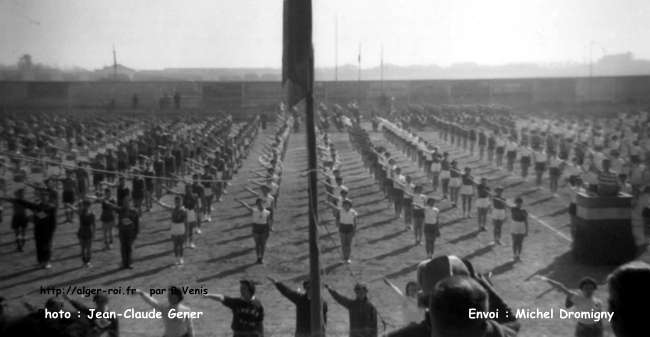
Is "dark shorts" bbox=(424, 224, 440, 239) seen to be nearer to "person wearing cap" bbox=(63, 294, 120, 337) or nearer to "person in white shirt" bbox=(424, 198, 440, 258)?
"person in white shirt" bbox=(424, 198, 440, 258)

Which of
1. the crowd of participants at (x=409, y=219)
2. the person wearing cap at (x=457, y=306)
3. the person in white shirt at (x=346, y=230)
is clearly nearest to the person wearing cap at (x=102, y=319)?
the crowd of participants at (x=409, y=219)

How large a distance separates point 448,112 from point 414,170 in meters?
17.3

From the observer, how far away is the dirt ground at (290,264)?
9.28 meters

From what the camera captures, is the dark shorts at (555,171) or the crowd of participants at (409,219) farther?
the dark shorts at (555,171)

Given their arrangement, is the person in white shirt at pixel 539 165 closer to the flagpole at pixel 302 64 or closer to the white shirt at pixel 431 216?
the white shirt at pixel 431 216

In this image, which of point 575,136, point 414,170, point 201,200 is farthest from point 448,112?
point 201,200

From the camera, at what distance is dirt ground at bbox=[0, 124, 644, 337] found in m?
9.28

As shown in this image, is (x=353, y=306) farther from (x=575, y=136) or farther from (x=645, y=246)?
(x=575, y=136)

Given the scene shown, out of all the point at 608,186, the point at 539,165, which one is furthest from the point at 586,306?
the point at 539,165

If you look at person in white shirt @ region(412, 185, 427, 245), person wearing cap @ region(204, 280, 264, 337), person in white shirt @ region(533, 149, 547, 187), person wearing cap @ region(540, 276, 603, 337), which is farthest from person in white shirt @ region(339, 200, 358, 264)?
person in white shirt @ region(533, 149, 547, 187)

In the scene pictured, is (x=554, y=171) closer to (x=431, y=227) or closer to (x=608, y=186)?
(x=608, y=186)

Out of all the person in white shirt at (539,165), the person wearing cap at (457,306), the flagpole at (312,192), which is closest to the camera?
the person wearing cap at (457,306)

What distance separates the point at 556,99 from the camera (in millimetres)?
49969

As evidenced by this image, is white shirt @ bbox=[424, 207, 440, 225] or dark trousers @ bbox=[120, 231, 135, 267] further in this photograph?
white shirt @ bbox=[424, 207, 440, 225]
